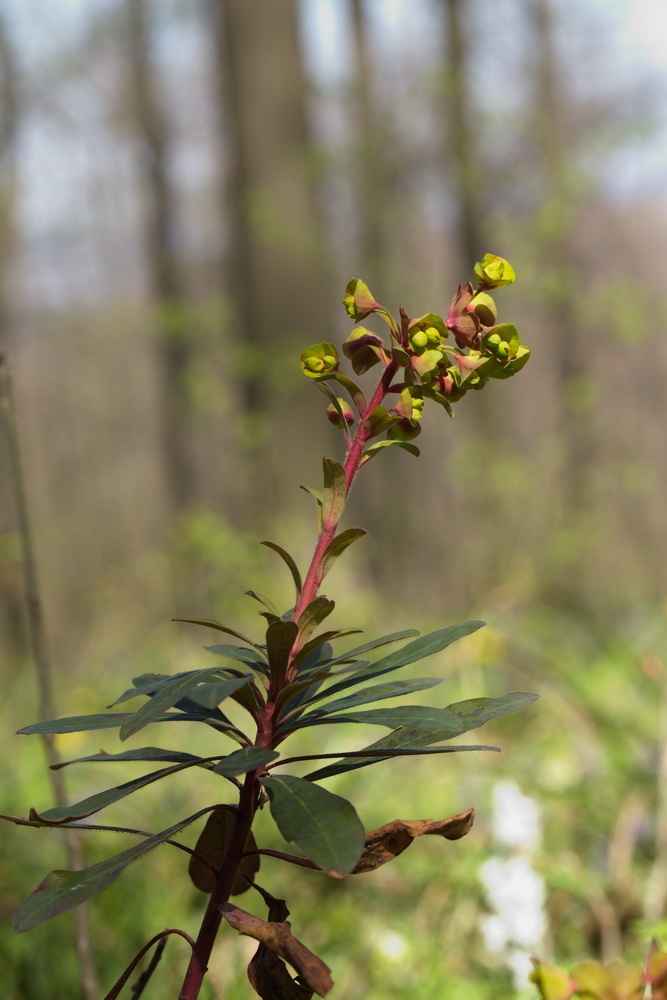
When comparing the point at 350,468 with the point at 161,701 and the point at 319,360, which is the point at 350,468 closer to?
the point at 319,360

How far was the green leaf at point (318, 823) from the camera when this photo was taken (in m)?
0.54

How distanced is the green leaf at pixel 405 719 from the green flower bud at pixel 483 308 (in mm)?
285

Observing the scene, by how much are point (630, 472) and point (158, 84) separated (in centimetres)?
973

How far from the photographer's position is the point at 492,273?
65cm

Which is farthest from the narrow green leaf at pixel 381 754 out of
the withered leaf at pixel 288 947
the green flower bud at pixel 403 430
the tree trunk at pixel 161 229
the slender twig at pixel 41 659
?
the tree trunk at pixel 161 229

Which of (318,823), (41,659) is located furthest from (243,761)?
(41,659)

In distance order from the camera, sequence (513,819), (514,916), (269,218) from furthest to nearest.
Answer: (269,218) → (513,819) → (514,916)

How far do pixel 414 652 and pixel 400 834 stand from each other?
0.13m

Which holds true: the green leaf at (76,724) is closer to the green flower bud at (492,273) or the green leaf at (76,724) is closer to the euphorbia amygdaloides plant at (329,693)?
the euphorbia amygdaloides plant at (329,693)

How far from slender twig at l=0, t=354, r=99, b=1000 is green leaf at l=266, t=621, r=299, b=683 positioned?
18.8 inches

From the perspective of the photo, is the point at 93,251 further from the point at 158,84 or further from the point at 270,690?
the point at 270,690

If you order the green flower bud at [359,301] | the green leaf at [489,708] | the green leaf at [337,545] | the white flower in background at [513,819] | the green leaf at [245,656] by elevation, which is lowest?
the white flower in background at [513,819]

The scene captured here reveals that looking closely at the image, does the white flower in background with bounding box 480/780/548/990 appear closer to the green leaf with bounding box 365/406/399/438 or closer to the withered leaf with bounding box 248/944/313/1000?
the withered leaf with bounding box 248/944/313/1000

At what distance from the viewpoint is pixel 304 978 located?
0.56 meters
